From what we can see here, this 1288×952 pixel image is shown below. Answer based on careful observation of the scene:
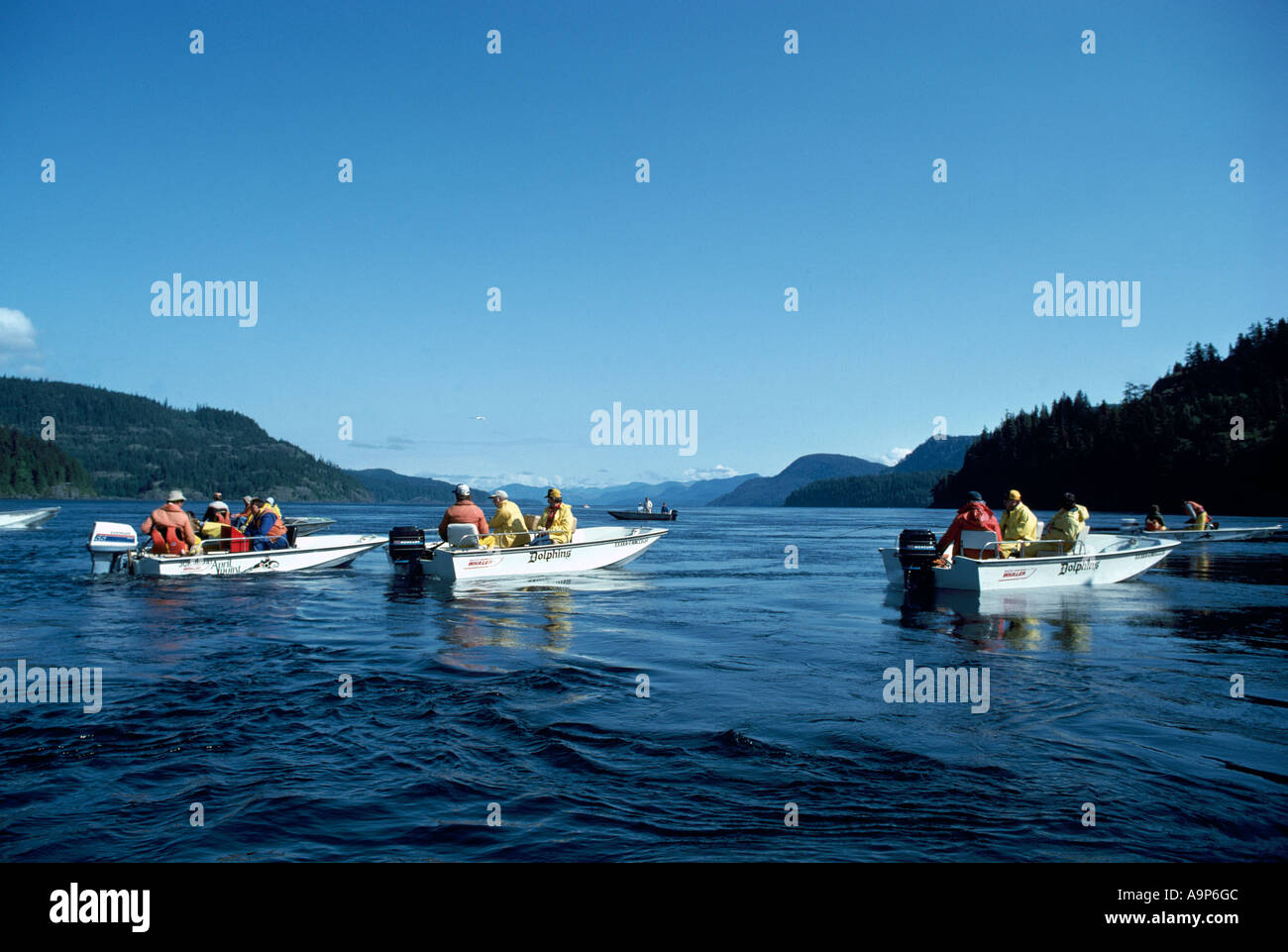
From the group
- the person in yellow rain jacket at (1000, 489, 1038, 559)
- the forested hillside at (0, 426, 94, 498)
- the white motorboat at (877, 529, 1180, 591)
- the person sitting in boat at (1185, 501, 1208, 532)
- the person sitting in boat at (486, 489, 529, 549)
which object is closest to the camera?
the white motorboat at (877, 529, 1180, 591)

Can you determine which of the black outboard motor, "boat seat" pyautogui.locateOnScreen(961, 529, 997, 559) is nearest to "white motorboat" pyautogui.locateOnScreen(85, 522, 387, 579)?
the black outboard motor

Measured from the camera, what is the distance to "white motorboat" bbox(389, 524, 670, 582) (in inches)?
811

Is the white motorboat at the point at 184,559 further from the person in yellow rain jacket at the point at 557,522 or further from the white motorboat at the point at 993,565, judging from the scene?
the white motorboat at the point at 993,565

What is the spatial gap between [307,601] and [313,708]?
10377 mm

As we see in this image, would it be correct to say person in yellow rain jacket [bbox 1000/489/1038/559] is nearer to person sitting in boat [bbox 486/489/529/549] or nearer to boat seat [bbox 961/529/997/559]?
boat seat [bbox 961/529/997/559]

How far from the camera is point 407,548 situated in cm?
2156

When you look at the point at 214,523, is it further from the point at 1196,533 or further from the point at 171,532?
the point at 1196,533

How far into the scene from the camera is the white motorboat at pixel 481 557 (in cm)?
2061

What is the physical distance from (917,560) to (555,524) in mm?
9839

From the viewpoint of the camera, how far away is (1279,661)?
39.1 feet

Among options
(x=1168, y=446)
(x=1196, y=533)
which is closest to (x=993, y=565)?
(x=1196, y=533)

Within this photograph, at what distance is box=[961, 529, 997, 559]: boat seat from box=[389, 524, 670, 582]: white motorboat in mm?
10227
